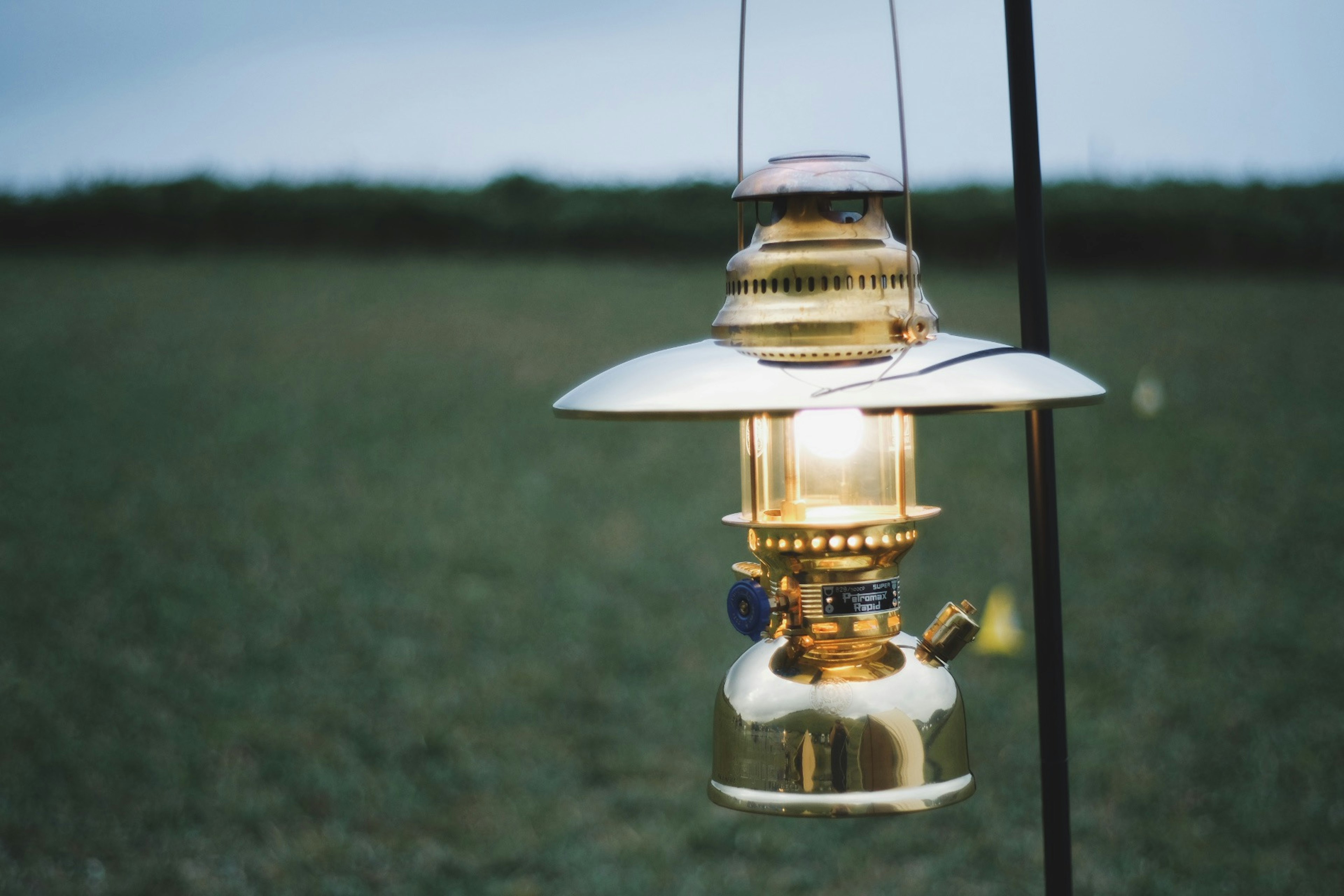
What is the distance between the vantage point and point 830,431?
1437 mm

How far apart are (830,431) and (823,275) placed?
25 cm

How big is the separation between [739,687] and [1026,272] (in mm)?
614

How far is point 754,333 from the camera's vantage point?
1246mm

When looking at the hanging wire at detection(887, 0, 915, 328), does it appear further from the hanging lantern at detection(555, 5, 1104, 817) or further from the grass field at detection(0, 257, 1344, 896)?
the grass field at detection(0, 257, 1344, 896)

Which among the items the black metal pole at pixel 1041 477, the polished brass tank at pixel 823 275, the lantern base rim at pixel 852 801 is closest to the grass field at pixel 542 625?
the black metal pole at pixel 1041 477

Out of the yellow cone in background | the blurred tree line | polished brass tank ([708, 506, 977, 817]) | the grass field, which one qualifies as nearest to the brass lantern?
polished brass tank ([708, 506, 977, 817])

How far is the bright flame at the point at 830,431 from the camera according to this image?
1420mm

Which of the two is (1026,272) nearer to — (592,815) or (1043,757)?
(1043,757)

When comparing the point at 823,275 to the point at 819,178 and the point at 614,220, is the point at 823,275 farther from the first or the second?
the point at 614,220

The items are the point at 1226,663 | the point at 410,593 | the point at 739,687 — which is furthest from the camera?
the point at 410,593

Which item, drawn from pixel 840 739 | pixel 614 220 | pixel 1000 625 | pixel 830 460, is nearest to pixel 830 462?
pixel 830 460

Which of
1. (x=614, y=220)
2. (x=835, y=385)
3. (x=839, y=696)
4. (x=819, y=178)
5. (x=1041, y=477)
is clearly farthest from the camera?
(x=614, y=220)

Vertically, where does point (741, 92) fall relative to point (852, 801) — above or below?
above

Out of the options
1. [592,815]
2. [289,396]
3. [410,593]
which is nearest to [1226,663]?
[592,815]
